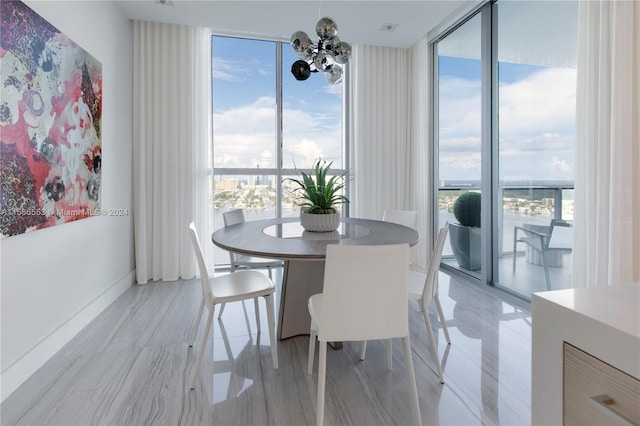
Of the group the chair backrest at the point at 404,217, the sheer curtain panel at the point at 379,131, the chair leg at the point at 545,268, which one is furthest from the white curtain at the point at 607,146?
the sheer curtain panel at the point at 379,131

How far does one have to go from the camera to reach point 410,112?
4.45 metres

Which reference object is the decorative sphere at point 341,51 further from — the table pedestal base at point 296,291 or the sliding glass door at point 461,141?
the sliding glass door at point 461,141

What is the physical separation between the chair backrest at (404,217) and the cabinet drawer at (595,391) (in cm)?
201

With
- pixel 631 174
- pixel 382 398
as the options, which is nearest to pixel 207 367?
pixel 382 398

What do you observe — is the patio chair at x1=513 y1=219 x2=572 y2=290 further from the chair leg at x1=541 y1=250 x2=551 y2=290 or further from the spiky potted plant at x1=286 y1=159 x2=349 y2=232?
the spiky potted plant at x1=286 y1=159 x2=349 y2=232

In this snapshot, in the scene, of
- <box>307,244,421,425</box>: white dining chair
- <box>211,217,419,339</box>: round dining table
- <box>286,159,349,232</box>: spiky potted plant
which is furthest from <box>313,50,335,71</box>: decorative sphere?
<box>307,244,421,425</box>: white dining chair

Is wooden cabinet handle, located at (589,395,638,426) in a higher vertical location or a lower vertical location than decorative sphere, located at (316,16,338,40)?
lower

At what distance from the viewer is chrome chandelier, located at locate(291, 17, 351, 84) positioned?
2.11 meters

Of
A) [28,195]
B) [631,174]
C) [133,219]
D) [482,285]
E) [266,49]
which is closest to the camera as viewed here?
[28,195]

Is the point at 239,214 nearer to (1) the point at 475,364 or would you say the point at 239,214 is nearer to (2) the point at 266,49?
(1) the point at 475,364

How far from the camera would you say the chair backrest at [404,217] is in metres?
2.62

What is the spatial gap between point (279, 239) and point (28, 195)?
1.41m

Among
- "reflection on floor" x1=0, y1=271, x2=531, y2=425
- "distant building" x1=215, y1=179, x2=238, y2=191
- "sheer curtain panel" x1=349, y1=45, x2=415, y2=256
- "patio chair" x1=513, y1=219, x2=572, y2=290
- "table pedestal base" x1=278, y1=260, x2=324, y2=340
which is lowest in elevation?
"reflection on floor" x1=0, y1=271, x2=531, y2=425

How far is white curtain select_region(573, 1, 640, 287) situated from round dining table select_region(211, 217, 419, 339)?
1.19 m
